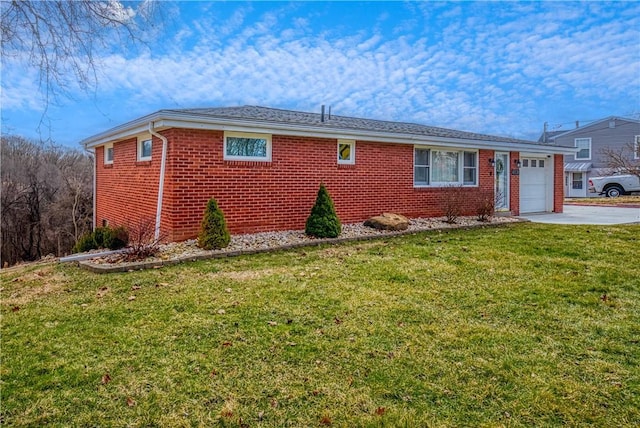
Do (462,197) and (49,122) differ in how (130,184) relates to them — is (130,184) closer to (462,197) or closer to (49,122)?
(49,122)

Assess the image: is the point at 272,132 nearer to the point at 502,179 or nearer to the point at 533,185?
the point at 502,179

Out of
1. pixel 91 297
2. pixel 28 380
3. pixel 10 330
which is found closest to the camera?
pixel 28 380

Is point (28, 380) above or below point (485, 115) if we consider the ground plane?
below

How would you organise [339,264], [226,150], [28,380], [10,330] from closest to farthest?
[28,380] → [10,330] → [339,264] → [226,150]

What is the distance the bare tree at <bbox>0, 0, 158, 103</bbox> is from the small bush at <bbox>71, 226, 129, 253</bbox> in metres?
5.20

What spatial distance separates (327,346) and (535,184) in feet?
49.9

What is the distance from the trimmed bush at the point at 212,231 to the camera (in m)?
8.15

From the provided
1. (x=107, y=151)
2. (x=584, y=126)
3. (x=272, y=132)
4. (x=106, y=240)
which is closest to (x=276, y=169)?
(x=272, y=132)

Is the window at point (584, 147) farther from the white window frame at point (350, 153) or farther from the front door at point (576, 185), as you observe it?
the white window frame at point (350, 153)

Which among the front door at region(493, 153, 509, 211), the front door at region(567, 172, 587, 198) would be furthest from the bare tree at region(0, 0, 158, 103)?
the front door at region(567, 172, 587, 198)

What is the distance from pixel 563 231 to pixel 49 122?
36.0ft

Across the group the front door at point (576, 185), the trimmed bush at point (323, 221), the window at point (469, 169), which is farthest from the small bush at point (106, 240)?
the front door at point (576, 185)

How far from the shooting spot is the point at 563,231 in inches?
410

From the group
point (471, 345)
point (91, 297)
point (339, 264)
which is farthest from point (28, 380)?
point (339, 264)
